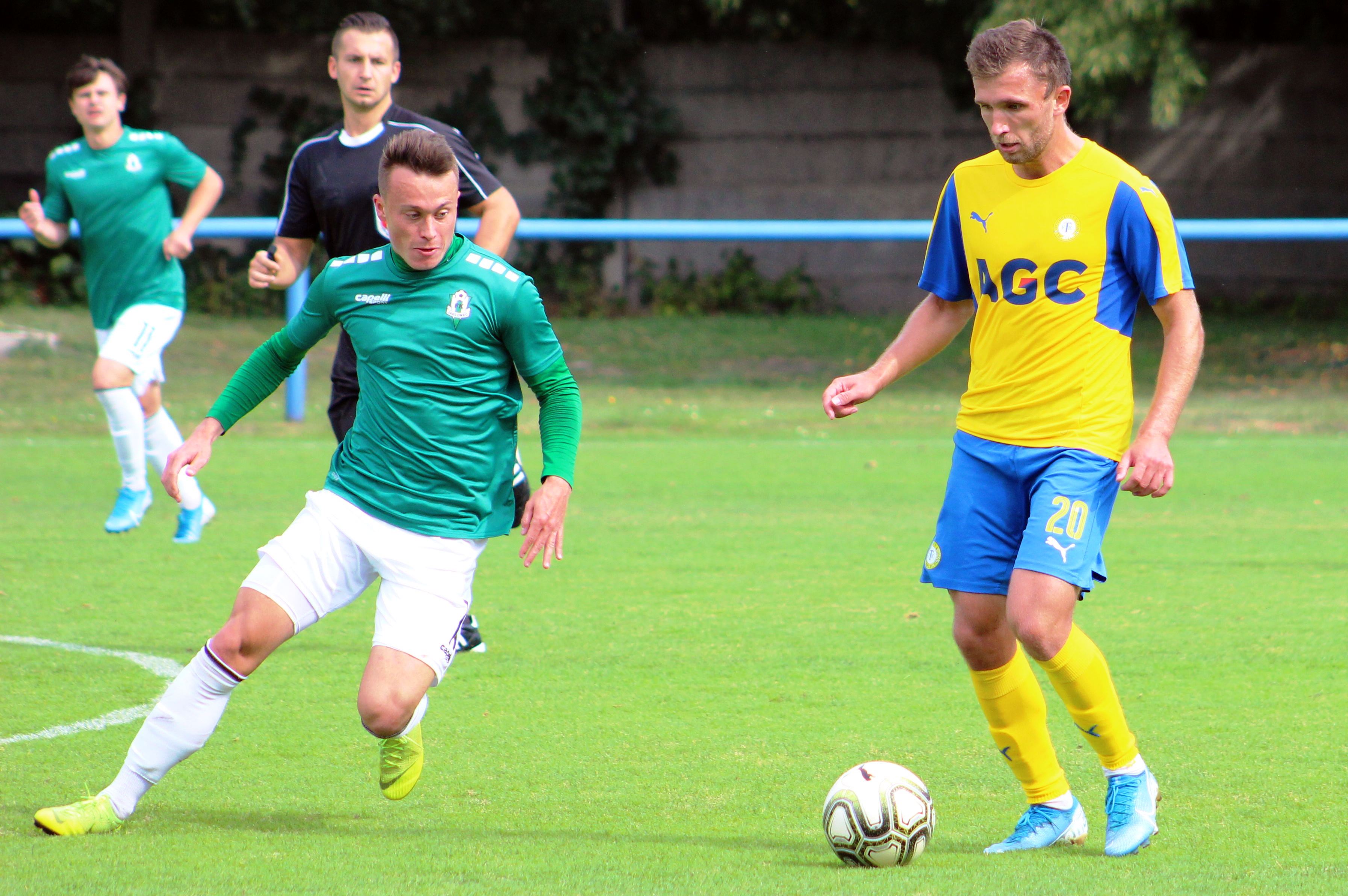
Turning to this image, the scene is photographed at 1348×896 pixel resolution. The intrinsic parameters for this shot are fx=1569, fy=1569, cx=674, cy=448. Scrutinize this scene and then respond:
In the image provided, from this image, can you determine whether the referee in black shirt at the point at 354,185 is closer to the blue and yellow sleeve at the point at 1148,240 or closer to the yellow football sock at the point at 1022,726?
the yellow football sock at the point at 1022,726

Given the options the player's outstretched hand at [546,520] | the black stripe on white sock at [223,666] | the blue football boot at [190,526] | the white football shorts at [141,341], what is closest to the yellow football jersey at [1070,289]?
the player's outstretched hand at [546,520]

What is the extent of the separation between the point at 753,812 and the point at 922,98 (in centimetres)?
1751

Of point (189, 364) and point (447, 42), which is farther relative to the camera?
point (447, 42)

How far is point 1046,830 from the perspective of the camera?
394 cm

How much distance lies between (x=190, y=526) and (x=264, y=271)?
2.93 metres

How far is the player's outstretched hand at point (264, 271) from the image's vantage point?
577 centimetres

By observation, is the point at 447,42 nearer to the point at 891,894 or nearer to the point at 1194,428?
the point at 1194,428

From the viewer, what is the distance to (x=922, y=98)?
20.5 metres

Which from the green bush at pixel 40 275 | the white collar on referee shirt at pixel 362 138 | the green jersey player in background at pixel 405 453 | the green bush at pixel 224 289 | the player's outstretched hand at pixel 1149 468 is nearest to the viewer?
the player's outstretched hand at pixel 1149 468

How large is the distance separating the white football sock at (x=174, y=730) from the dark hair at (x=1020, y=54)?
7.89ft

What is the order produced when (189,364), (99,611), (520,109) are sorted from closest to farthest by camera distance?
(99,611) → (189,364) → (520,109)

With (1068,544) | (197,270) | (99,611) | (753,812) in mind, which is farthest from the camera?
(197,270)

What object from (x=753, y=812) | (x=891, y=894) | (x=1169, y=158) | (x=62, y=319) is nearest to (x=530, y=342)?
(x=753, y=812)

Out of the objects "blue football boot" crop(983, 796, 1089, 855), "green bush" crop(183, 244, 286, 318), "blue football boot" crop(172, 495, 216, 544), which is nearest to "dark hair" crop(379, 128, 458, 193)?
"blue football boot" crop(983, 796, 1089, 855)
